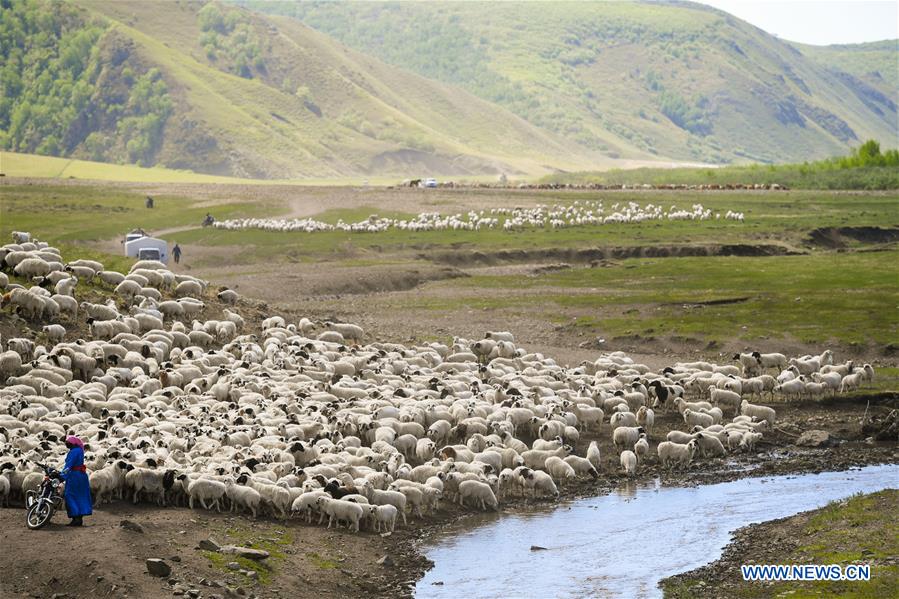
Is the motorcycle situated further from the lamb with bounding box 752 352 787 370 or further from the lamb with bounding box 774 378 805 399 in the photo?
the lamb with bounding box 752 352 787 370

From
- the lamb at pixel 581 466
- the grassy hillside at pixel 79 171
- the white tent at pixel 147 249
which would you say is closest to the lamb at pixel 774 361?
the lamb at pixel 581 466

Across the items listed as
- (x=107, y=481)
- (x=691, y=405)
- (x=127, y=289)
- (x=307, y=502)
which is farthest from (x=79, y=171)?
(x=307, y=502)

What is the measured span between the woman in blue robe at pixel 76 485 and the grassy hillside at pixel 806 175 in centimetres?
8087

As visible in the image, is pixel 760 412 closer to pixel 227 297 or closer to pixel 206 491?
pixel 206 491

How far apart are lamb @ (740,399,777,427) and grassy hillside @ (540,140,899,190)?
66763 millimetres

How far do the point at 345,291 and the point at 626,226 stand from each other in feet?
73.9

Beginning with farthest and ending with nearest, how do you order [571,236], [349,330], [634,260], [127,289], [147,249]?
[571,236]
[634,260]
[147,249]
[349,330]
[127,289]

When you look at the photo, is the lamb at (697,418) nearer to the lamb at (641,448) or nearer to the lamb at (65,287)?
the lamb at (641,448)

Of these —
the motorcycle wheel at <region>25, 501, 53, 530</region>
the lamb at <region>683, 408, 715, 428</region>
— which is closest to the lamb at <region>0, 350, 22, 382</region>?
the motorcycle wheel at <region>25, 501, 53, 530</region>

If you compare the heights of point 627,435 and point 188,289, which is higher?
point 188,289

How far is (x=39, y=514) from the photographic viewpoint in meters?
17.1

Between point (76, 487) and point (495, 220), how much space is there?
52303 mm

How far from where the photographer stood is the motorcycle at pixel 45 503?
17062mm

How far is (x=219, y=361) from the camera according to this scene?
96.4 feet
